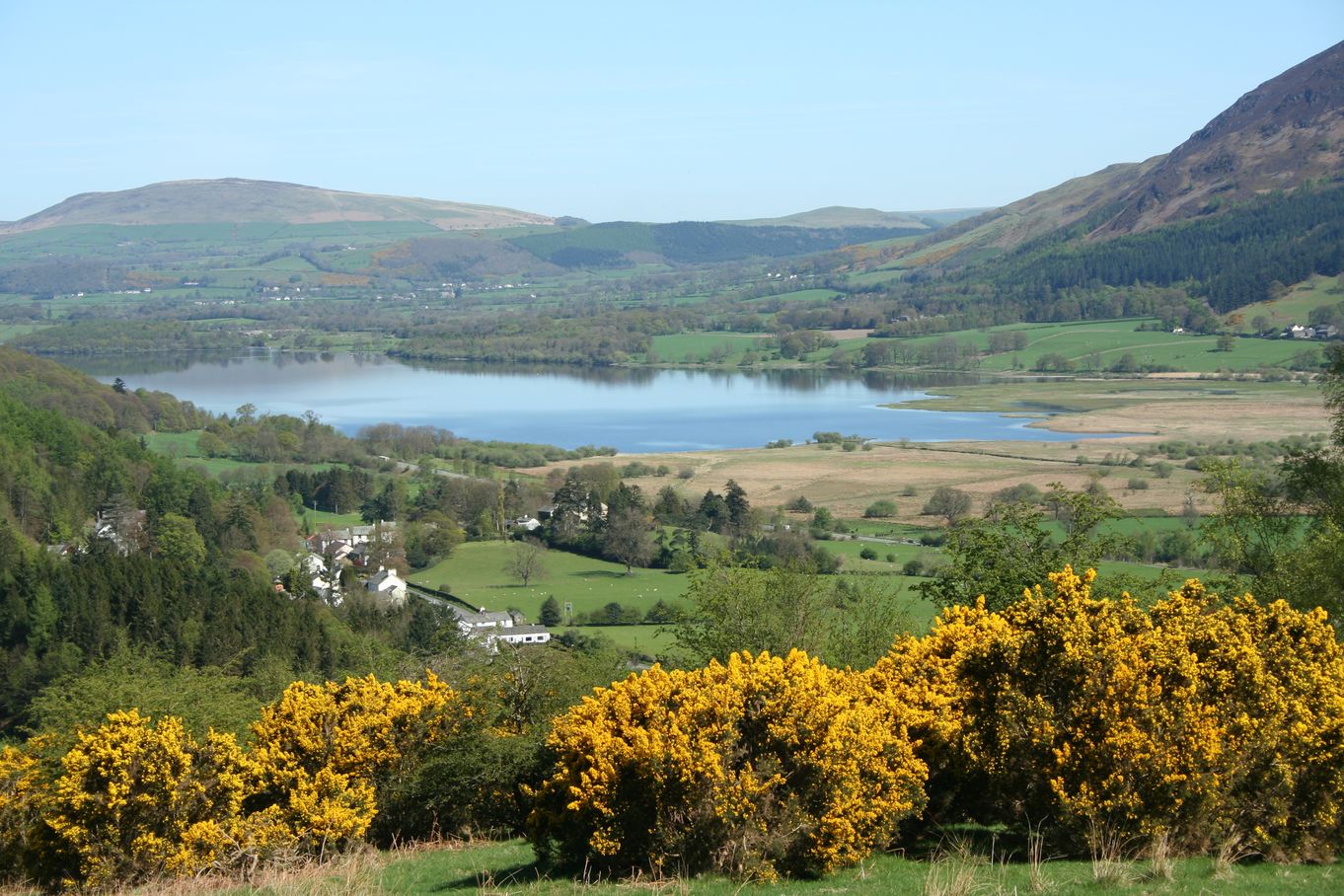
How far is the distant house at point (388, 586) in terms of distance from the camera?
44938 mm

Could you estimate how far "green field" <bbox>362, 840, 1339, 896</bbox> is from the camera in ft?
31.1

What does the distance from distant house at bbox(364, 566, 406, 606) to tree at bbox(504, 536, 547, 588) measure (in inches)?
159

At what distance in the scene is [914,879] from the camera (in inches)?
404

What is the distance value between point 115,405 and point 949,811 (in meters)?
80.3

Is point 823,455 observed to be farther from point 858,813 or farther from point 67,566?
point 858,813

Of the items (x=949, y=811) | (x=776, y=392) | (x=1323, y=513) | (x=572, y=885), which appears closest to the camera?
(x=572, y=885)

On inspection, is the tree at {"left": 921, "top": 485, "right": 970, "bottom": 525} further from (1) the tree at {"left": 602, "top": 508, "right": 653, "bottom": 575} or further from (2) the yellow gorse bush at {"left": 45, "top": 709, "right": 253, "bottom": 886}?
(2) the yellow gorse bush at {"left": 45, "top": 709, "right": 253, "bottom": 886}

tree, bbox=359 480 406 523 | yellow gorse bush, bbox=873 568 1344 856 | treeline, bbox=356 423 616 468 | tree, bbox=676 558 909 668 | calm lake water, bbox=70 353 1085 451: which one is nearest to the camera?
yellow gorse bush, bbox=873 568 1344 856

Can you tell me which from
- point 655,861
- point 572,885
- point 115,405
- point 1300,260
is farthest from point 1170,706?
point 1300,260

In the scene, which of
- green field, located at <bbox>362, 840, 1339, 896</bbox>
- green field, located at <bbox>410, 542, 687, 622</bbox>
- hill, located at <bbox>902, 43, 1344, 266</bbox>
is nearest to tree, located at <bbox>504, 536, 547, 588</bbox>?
green field, located at <bbox>410, 542, 687, 622</bbox>

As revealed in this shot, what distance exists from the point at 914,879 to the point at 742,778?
1589 millimetres

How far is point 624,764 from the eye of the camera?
11445mm

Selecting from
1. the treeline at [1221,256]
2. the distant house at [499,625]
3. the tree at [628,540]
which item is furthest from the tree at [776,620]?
the treeline at [1221,256]

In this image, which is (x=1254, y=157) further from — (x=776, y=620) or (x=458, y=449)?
(x=776, y=620)
